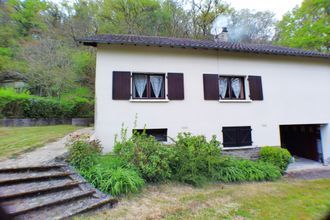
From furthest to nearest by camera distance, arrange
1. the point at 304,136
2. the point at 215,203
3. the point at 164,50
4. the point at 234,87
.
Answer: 1. the point at 304,136
2. the point at 234,87
3. the point at 164,50
4. the point at 215,203

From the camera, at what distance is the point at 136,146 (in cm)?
576

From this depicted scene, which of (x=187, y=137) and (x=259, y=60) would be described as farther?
(x=259, y=60)

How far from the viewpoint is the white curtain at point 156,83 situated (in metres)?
8.22

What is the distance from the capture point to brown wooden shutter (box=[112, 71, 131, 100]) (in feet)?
24.7

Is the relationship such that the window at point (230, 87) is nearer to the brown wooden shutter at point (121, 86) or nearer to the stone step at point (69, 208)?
the brown wooden shutter at point (121, 86)

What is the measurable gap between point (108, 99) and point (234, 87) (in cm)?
600

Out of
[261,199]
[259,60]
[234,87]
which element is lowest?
[261,199]

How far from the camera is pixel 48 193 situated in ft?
13.6

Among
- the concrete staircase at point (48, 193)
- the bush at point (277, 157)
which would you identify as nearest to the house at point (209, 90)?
the bush at point (277, 157)

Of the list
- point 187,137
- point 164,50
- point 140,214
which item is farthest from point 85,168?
point 164,50

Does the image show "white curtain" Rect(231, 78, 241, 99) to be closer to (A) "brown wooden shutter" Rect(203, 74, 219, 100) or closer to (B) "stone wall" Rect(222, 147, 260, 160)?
(A) "brown wooden shutter" Rect(203, 74, 219, 100)

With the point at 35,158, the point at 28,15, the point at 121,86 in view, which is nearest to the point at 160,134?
the point at 121,86

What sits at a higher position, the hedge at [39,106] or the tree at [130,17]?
the tree at [130,17]

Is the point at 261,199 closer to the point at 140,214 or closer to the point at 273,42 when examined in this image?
the point at 140,214
